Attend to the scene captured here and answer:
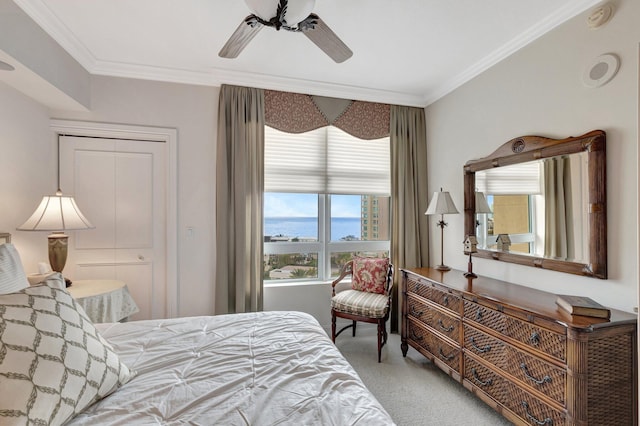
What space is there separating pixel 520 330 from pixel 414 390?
3.20 ft

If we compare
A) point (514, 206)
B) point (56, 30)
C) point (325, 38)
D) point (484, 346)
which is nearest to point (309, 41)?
point (325, 38)

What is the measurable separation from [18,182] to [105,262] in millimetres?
920

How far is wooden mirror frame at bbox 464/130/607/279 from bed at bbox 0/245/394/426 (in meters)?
1.72

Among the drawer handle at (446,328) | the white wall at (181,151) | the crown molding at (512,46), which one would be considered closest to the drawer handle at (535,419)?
the drawer handle at (446,328)

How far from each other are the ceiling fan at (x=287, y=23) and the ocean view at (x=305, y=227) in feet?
5.98

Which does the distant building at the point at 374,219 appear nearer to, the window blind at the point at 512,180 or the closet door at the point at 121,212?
the window blind at the point at 512,180

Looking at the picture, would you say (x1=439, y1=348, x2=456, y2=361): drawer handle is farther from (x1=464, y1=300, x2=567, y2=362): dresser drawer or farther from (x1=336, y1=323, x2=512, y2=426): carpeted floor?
(x1=464, y1=300, x2=567, y2=362): dresser drawer

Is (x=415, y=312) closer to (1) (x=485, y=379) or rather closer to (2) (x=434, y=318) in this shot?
(2) (x=434, y=318)

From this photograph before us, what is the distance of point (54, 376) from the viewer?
92 cm

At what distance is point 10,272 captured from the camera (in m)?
1.49

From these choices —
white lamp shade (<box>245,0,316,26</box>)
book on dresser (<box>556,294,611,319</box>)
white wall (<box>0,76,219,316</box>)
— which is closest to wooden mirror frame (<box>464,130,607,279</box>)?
book on dresser (<box>556,294,611,319</box>)

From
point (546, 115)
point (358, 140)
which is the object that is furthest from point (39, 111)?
point (546, 115)

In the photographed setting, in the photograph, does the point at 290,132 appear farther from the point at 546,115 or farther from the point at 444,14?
the point at 546,115

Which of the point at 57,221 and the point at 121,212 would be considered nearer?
the point at 57,221
